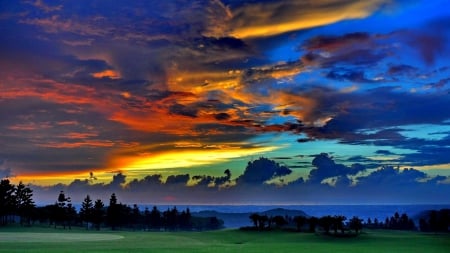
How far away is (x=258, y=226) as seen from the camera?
5143 inches

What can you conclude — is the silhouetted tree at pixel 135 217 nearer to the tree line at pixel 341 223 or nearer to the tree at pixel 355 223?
the tree line at pixel 341 223

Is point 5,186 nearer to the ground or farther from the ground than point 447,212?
farther from the ground

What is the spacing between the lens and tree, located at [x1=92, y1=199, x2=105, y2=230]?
16075 centimetres

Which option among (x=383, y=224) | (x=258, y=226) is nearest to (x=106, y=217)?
(x=258, y=226)

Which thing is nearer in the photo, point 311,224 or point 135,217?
point 311,224

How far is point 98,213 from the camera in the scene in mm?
162500

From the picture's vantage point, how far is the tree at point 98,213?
6329 inches

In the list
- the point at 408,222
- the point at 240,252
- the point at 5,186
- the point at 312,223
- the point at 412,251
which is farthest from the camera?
the point at 408,222

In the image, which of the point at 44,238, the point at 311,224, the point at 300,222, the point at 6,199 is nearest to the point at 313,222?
the point at 311,224

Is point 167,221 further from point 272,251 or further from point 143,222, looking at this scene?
point 272,251

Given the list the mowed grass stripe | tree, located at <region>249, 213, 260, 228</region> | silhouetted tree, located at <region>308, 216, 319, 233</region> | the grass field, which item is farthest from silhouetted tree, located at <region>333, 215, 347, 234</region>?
the mowed grass stripe

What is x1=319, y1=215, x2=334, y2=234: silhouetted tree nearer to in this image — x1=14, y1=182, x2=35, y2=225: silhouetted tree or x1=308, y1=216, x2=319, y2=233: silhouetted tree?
x1=308, y1=216, x2=319, y2=233: silhouetted tree

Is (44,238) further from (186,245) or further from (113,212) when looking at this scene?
(113,212)

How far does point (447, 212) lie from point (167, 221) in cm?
9697
